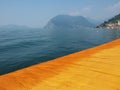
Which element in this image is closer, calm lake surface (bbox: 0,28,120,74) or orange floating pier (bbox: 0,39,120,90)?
orange floating pier (bbox: 0,39,120,90)

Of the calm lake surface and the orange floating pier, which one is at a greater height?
the orange floating pier

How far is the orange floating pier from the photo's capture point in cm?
231

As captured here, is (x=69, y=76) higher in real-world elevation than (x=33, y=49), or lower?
higher

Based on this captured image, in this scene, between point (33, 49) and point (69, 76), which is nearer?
point (69, 76)

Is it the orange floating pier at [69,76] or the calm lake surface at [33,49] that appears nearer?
the orange floating pier at [69,76]

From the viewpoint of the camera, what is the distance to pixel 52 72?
9.40 ft

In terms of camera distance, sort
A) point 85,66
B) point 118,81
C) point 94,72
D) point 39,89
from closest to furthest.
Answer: point 39,89
point 118,81
point 94,72
point 85,66

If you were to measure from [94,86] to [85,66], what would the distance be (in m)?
0.88

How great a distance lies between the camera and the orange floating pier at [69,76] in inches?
90.9

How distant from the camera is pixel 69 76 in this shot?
2.68 metres

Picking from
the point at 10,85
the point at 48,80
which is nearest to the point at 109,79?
the point at 48,80

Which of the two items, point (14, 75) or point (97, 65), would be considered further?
point (97, 65)

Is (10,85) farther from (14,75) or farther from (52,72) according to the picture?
(52,72)

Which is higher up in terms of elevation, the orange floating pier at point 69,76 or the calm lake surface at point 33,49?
the orange floating pier at point 69,76
